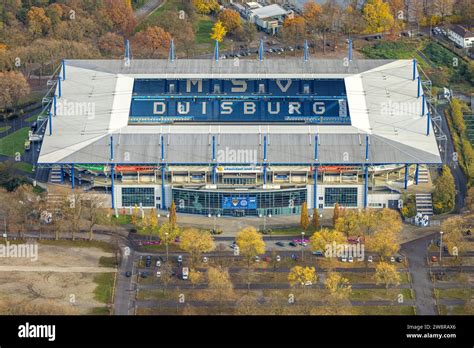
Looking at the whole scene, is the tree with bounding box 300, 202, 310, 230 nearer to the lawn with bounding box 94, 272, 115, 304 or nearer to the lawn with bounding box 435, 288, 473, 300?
the lawn with bounding box 435, 288, 473, 300

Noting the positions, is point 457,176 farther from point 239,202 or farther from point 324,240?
point 324,240

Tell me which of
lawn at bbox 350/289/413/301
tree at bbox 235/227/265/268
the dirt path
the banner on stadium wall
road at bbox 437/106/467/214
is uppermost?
road at bbox 437/106/467/214

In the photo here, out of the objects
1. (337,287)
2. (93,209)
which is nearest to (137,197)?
(93,209)

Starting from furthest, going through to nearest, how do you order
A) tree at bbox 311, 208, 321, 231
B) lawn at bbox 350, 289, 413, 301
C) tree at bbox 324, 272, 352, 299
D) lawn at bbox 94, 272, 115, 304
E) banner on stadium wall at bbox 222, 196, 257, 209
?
banner on stadium wall at bbox 222, 196, 257, 209
tree at bbox 311, 208, 321, 231
lawn at bbox 350, 289, 413, 301
lawn at bbox 94, 272, 115, 304
tree at bbox 324, 272, 352, 299

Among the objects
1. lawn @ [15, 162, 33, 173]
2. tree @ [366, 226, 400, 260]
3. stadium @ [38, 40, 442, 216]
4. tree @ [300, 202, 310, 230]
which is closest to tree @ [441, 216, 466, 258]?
tree @ [366, 226, 400, 260]

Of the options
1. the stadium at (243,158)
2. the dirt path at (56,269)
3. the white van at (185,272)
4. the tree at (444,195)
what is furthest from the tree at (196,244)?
the tree at (444,195)
